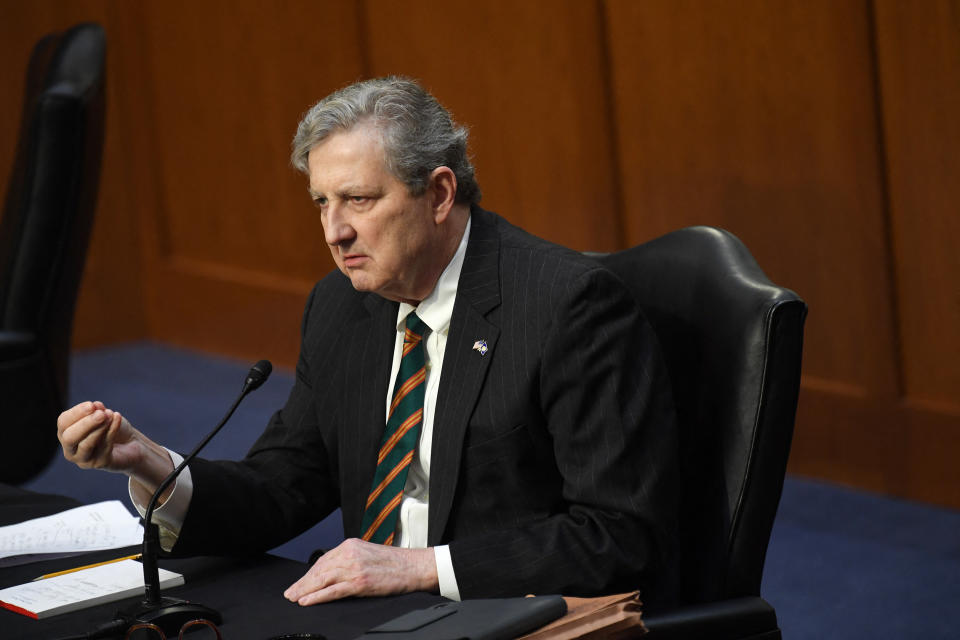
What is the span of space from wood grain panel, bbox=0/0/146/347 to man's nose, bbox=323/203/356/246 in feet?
13.7

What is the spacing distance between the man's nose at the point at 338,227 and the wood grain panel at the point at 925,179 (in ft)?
6.56

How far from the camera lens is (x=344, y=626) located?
1530mm

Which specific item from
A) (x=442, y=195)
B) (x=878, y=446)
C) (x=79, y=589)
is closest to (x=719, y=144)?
(x=878, y=446)

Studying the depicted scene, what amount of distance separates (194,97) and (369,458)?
408cm

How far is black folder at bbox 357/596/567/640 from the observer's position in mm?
1367

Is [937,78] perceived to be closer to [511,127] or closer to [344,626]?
[511,127]

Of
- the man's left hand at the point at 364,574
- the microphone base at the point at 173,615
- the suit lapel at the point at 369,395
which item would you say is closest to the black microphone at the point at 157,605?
the microphone base at the point at 173,615

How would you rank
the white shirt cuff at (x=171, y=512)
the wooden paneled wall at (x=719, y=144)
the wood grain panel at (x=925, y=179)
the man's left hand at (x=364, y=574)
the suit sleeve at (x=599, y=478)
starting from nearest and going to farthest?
1. the man's left hand at (x=364, y=574)
2. the suit sleeve at (x=599, y=478)
3. the white shirt cuff at (x=171, y=512)
4. the wood grain panel at (x=925, y=179)
5. the wooden paneled wall at (x=719, y=144)

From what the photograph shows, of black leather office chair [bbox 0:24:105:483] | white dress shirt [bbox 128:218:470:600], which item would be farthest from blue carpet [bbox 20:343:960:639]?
white dress shirt [bbox 128:218:470:600]

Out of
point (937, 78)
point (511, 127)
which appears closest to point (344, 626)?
point (937, 78)

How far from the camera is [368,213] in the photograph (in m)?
1.91

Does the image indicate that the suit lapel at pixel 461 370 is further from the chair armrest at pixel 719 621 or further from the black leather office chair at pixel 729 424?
the chair armrest at pixel 719 621

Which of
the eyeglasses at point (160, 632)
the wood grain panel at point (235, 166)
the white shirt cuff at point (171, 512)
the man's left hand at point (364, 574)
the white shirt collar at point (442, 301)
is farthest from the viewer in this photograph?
the wood grain panel at point (235, 166)

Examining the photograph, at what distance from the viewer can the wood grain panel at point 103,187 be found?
5.76 meters
